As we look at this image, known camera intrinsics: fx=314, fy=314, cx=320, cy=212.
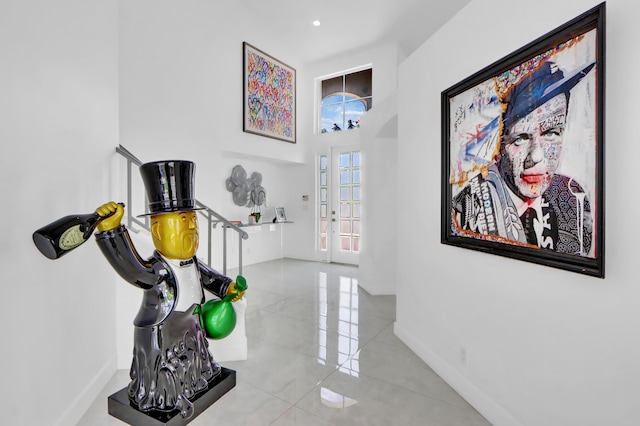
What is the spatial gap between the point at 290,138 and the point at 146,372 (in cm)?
542

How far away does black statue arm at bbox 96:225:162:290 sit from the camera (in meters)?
1.17

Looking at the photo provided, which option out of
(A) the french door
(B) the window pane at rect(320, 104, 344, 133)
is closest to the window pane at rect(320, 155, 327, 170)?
(A) the french door

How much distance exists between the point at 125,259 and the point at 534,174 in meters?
1.87

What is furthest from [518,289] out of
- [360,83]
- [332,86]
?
[332,86]

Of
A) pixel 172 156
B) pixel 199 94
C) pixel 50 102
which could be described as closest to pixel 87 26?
pixel 50 102

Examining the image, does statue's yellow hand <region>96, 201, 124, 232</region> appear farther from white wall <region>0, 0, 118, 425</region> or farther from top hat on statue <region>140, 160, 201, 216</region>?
white wall <region>0, 0, 118, 425</region>

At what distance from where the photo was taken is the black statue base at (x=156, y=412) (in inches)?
49.4

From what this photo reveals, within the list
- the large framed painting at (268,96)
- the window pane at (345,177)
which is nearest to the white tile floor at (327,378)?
the window pane at (345,177)

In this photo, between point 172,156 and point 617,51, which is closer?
point 617,51

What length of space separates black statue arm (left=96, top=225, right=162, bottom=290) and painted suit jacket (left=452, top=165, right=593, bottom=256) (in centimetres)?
177

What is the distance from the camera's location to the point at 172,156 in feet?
14.0

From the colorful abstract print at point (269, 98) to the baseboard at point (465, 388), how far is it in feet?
14.3

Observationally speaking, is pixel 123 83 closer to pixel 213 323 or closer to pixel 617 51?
pixel 213 323

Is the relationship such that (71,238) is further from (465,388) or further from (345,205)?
(345,205)
